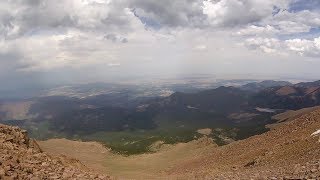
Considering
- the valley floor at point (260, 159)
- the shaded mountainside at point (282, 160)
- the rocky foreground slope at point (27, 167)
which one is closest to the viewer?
the rocky foreground slope at point (27, 167)

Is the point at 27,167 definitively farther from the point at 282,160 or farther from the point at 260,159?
the point at 260,159

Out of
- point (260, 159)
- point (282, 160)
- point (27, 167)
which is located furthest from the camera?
point (260, 159)

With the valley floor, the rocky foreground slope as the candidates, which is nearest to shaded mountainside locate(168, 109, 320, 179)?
the valley floor

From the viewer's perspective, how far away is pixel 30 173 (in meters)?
28.1

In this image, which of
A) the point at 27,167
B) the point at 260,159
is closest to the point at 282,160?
the point at 260,159

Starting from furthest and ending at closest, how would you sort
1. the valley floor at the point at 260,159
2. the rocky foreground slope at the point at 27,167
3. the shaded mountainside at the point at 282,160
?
the valley floor at the point at 260,159, the shaded mountainside at the point at 282,160, the rocky foreground slope at the point at 27,167

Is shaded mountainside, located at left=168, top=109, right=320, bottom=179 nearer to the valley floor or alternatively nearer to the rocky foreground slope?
the valley floor

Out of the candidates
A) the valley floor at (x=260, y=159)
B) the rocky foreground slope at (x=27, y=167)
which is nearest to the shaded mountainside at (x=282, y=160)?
the valley floor at (x=260, y=159)

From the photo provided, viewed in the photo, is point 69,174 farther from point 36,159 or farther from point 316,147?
point 316,147

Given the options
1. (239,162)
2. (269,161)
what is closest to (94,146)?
(239,162)

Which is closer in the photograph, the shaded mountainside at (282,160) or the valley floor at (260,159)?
the shaded mountainside at (282,160)

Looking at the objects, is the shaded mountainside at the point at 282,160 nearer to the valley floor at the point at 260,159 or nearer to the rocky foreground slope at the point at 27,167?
the valley floor at the point at 260,159

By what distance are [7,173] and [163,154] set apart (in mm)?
110706

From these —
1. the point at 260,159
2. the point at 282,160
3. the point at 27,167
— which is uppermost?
the point at 27,167
